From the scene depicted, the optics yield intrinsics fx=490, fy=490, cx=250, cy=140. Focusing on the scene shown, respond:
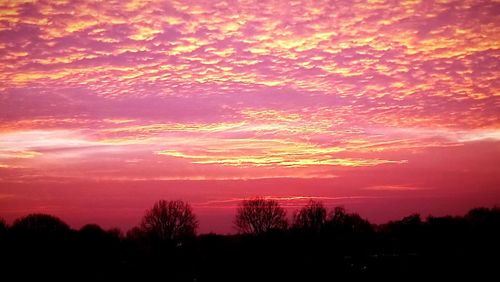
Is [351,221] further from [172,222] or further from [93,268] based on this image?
[93,268]

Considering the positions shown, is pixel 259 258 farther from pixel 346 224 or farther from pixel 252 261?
pixel 346 224

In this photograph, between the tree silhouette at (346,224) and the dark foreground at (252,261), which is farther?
the tree silhouette at (346,224)

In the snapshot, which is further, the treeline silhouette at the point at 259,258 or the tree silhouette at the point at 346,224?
the tree silhouette at the point at 346,224

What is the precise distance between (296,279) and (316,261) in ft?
37.5

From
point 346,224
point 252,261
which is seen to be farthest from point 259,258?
point 346,224

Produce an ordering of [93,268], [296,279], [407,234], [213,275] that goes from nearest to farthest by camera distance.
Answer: [296,279] < [213,275] < [93,268] < [407,234]

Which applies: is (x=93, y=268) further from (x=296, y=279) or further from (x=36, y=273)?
(x=296, y=279)

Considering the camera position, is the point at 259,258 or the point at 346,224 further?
the point at 346,224

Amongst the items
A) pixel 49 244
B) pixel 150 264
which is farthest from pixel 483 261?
pixel 49 244

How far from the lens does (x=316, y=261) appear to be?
60.3 meters

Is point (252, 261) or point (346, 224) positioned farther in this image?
point (346, 224)

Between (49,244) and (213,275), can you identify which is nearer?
(213,275)

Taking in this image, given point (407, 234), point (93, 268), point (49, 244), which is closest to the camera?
point (93, 268)

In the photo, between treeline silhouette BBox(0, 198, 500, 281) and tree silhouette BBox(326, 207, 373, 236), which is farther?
tree silhouette BBox(326, 207, 373, 236)
